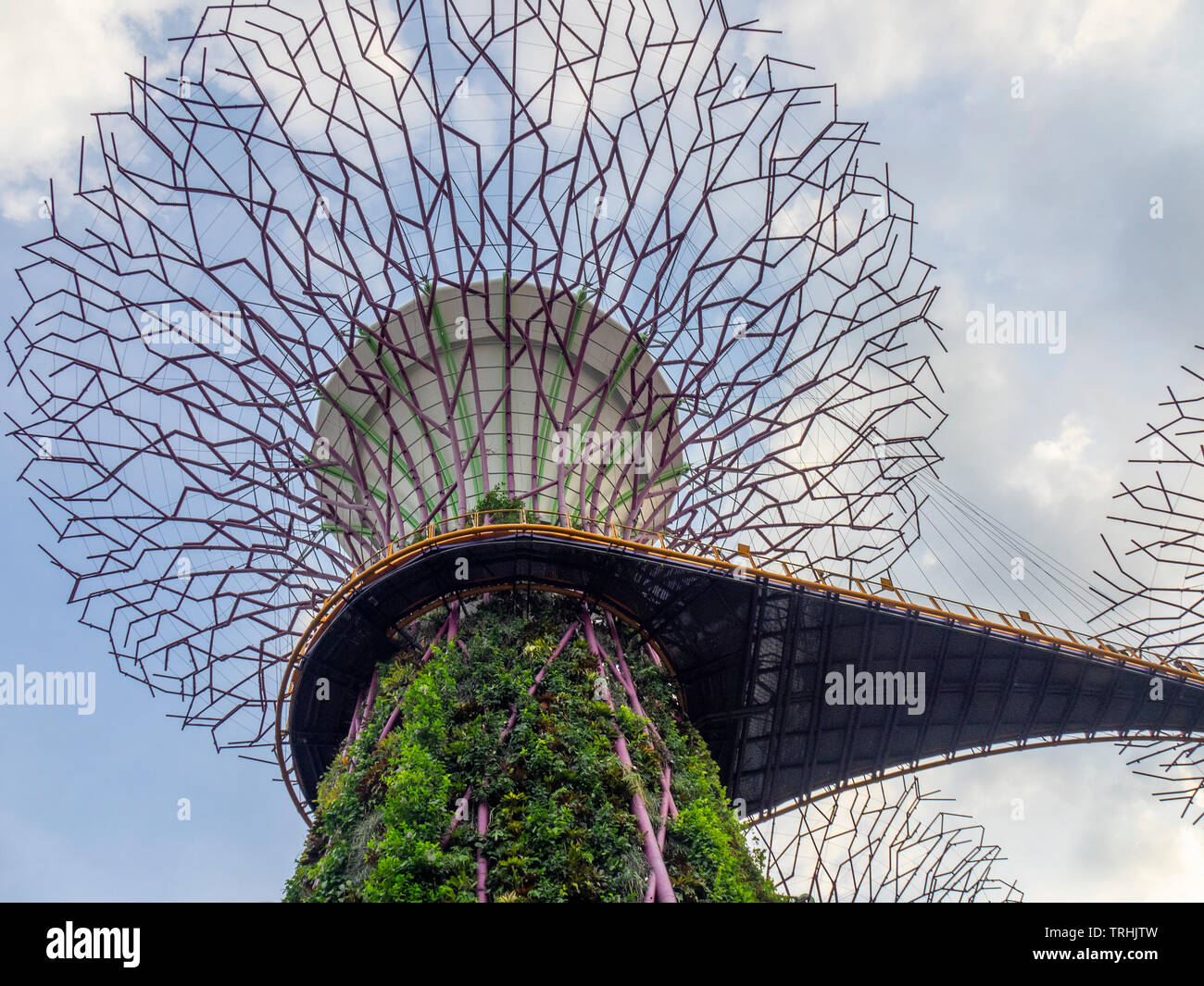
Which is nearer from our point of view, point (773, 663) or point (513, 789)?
point (513, 789)

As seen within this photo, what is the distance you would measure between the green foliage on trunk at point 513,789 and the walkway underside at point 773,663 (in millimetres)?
1283

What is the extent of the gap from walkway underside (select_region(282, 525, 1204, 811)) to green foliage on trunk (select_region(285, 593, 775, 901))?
1283mm

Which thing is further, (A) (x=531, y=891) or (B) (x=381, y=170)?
(B) (x=381, y=170)

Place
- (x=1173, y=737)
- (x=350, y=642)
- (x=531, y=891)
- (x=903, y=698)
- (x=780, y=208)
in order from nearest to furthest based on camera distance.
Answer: (x=531, y=891), (x=350, y=642), (x=780, y=208), (x=903, y=698), (x=1173, y=737)

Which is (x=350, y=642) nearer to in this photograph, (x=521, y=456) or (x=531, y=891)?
(x=521, y=456)

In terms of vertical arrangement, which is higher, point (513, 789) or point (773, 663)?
point (773, 663)

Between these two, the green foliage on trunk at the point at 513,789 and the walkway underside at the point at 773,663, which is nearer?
the green foliage on trunk at the point at 513,789

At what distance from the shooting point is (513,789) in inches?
797

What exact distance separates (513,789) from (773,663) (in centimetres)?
1065

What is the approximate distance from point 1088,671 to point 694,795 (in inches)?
692

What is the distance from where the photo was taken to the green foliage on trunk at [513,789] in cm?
1856

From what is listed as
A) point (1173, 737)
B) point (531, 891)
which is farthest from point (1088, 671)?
point (531, 891)

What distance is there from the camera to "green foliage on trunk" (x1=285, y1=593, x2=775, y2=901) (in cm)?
1856

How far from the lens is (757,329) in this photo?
3034 cm
